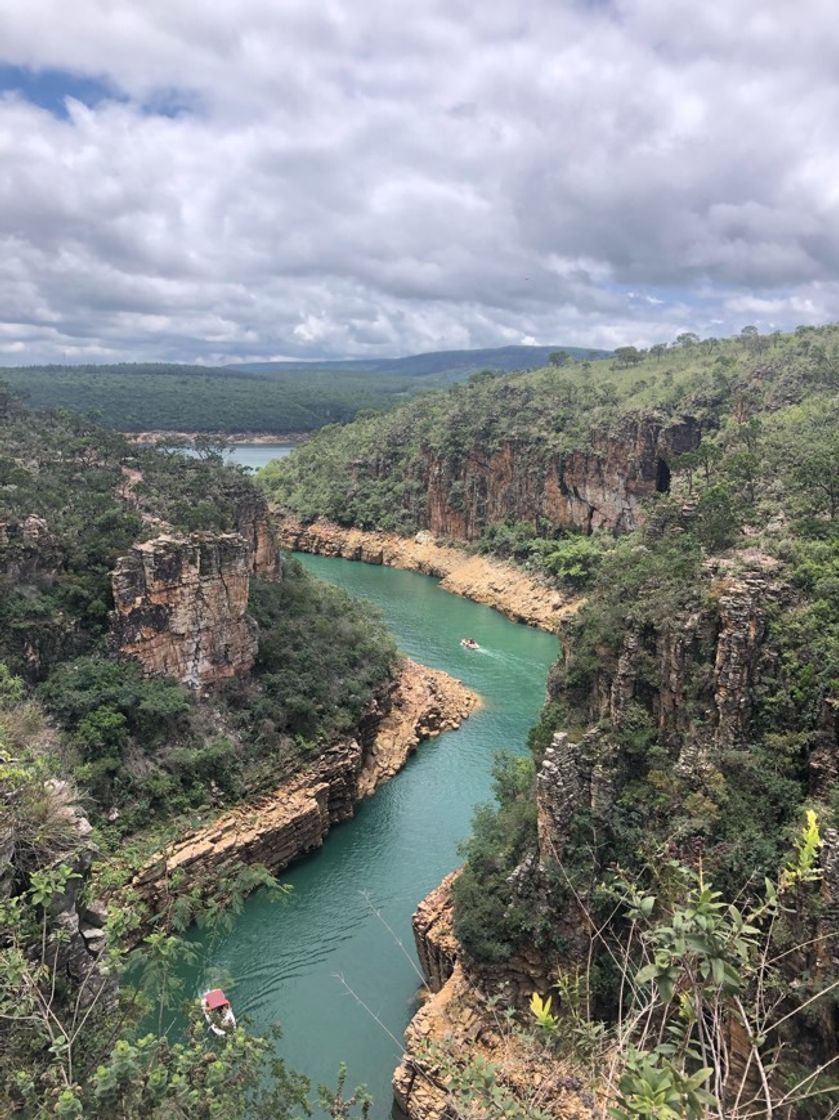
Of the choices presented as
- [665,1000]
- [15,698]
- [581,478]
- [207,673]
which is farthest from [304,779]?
[581,478]

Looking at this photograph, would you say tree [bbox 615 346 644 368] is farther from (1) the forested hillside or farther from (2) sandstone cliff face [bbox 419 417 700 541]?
(1) the forested hillside

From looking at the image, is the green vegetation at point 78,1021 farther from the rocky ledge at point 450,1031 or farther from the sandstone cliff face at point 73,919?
the rocky ledge at point 450,1031

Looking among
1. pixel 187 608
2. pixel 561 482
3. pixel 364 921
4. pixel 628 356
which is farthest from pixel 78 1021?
pixel 628 356

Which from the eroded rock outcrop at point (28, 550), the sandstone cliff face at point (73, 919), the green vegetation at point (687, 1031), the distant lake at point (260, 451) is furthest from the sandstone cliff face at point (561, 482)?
the distant lake at point (260, 451)

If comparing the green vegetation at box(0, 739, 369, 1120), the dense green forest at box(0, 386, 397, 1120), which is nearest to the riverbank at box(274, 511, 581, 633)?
the dense green forest at box(0, 386, 397, 1120)

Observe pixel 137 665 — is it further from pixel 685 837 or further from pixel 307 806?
pixel 685 837

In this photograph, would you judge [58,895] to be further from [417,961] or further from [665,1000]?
[417,961]
